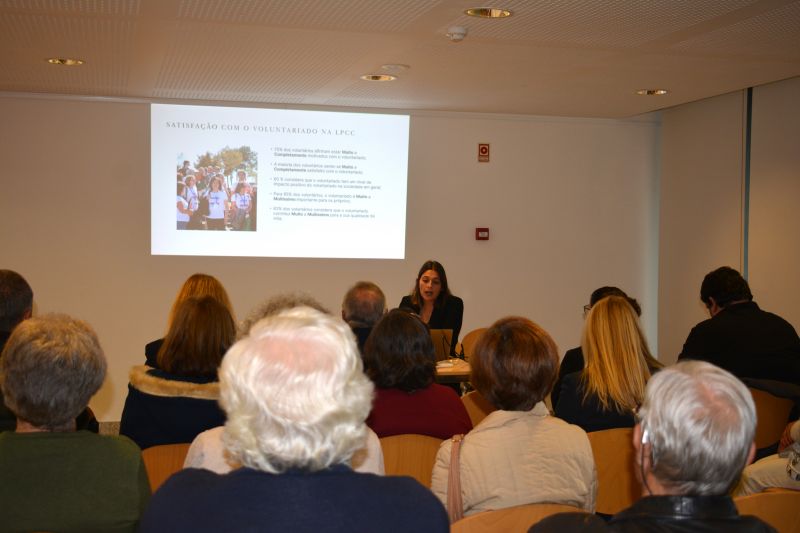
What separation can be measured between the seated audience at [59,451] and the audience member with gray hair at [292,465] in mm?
616

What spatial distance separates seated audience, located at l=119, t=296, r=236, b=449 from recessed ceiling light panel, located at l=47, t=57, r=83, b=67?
3201mm

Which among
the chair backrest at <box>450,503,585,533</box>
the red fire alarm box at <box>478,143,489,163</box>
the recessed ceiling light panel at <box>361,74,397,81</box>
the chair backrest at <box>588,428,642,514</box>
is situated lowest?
the chair backrest at <box>588,428,642,514</box>

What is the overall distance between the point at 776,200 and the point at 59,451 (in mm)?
6154

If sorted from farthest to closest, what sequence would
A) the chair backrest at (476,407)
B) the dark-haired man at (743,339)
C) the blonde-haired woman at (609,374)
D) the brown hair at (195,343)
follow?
1. the dark-haired man at (743,339)
2. the chair backrest at (476,407)
3. the blonde-haired woman at (609,374)
4. the brown hair at (195,343)

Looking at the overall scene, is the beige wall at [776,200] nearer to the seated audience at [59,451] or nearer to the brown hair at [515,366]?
the brown hair at [515,366]

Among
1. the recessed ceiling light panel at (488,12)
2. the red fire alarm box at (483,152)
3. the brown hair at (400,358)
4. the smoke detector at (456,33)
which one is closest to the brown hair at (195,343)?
the brown hair at (400,358)

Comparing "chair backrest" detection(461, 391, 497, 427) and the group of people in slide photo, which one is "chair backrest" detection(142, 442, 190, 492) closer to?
"chair backrest" detection(461, 391, 497, 427)

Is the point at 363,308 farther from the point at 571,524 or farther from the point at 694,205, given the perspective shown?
the point at 694,205

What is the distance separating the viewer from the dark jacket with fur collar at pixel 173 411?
310 cm

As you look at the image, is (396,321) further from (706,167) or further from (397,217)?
(706,167)

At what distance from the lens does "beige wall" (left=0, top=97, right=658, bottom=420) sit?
7258 mm

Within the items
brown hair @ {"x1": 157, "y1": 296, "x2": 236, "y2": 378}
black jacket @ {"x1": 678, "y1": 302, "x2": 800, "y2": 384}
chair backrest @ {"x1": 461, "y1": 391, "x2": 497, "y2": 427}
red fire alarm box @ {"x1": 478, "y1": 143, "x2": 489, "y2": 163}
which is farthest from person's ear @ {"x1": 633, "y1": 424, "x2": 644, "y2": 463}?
red fire alarm box @ {"x1": 478, "y1": 143, "x2": 489, "y2": 163}

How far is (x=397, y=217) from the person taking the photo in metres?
7.99

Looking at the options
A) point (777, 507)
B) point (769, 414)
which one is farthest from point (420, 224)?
point (777, 507)
